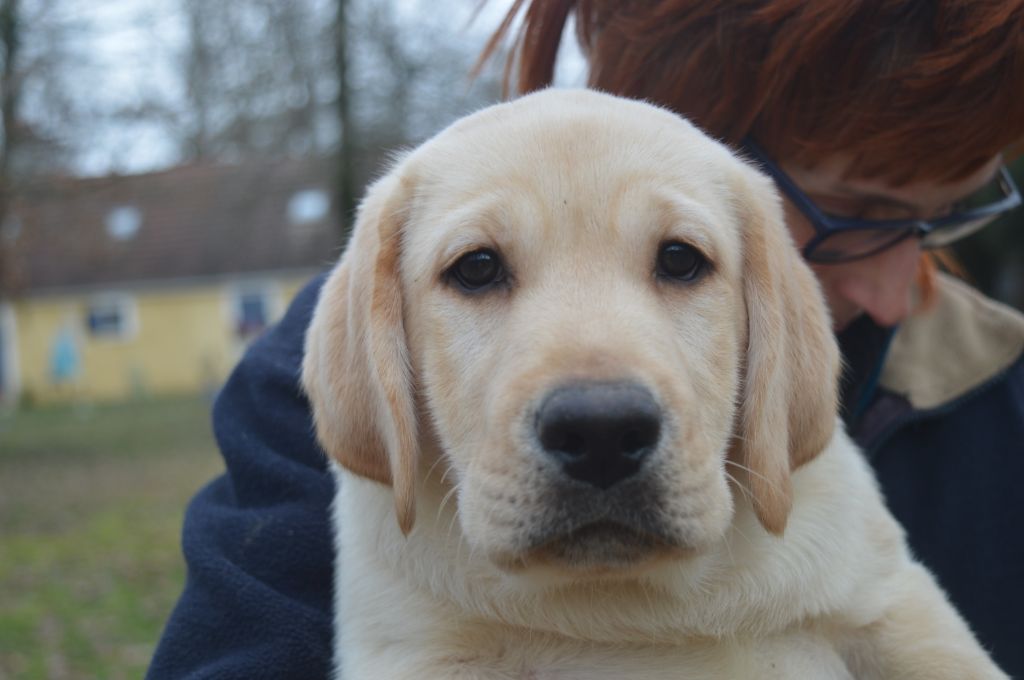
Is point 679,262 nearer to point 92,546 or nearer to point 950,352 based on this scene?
point 950,352

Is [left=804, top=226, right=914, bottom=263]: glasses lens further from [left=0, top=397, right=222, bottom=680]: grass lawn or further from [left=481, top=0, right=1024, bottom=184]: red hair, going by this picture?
[left=0, top=397, right=222, bottom=680]: grass lawn

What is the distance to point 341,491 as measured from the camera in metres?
2.47

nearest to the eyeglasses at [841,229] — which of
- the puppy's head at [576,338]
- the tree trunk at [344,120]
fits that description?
the puppy's head at [576,338]

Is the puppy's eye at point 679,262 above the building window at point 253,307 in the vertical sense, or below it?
above

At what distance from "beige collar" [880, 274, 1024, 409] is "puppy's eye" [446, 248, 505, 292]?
4.49 feet

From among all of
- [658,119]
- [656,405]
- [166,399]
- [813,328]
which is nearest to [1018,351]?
[813,328]

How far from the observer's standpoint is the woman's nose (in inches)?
112

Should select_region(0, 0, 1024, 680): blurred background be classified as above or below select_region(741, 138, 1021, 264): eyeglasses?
below

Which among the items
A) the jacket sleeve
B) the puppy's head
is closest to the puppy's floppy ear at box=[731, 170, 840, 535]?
the puppy's head

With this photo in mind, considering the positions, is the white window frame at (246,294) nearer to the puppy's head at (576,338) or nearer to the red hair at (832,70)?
the red hair at (832,70)

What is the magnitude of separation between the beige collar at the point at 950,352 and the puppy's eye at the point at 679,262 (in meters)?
1.04

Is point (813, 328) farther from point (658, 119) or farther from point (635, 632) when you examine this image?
point (635, 632)

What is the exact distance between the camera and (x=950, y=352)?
300 cm

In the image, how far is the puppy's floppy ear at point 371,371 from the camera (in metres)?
2.17
